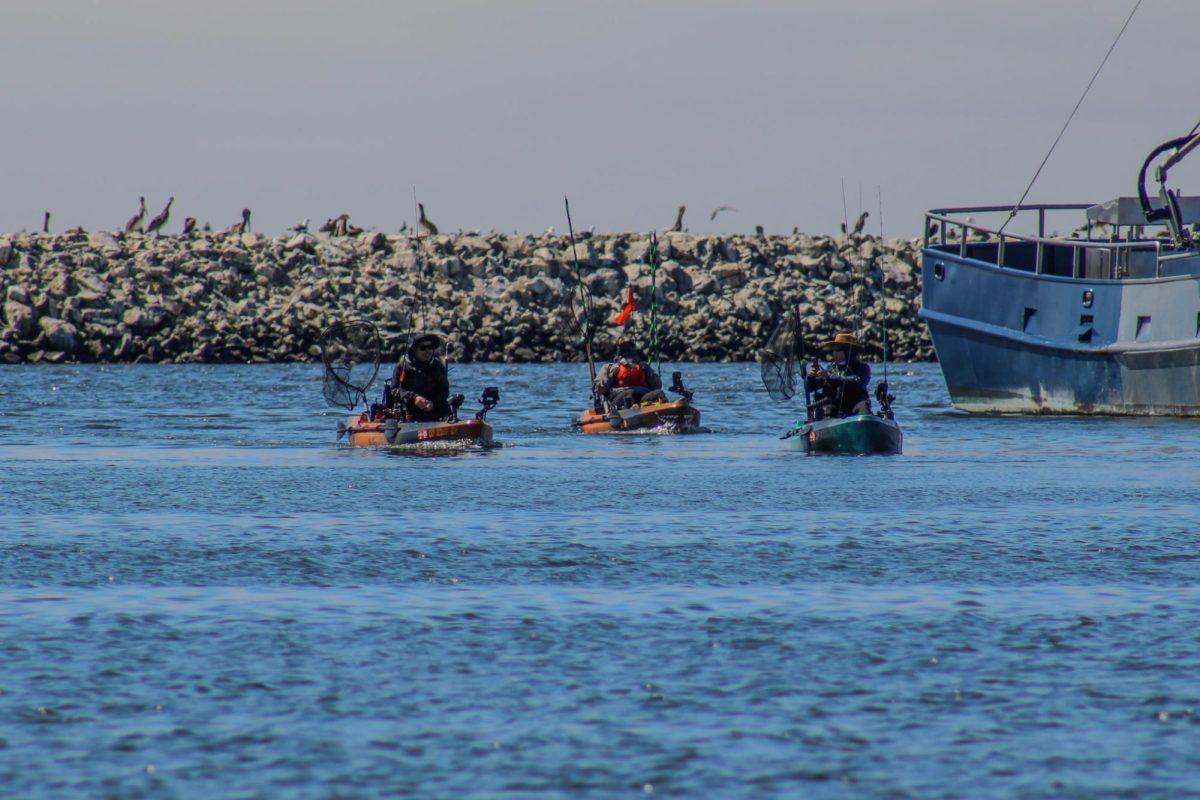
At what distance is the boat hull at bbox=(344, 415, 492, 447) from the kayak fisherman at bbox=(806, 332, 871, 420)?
5235 millimetres

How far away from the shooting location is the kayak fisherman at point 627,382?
3541 centimetres

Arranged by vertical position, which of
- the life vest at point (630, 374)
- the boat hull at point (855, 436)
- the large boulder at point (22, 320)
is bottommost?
the boat hull at point (855, 436)

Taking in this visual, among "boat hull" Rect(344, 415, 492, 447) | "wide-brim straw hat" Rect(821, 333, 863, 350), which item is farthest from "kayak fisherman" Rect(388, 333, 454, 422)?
"wide-brim straw hat" Rect(821, 333, 863, 350)

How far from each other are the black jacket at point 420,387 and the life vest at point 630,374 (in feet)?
19.2

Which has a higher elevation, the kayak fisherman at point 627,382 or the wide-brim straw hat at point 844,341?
the wide-brim straw hat at point 844,341

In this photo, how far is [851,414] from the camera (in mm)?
28484

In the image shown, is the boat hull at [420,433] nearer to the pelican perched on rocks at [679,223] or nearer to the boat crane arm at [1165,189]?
the boat crane arm at [1165,189]

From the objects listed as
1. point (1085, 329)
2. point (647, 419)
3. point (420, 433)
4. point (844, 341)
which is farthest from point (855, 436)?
point (1085, 329)

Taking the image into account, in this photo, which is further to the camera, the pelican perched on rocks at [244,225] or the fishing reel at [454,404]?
the pelican perched on rocks at [244,225]

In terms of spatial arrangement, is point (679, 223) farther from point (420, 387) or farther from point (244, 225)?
point (420, 387)

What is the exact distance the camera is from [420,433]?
29.5 meters

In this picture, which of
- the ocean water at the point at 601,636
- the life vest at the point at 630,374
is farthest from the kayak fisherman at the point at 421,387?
the life vest at the point at 630,374

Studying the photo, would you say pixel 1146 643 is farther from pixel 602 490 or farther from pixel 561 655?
pixel 602 490

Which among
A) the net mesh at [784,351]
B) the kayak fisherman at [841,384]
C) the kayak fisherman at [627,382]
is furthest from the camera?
the kayak fisherman at [627,382]
